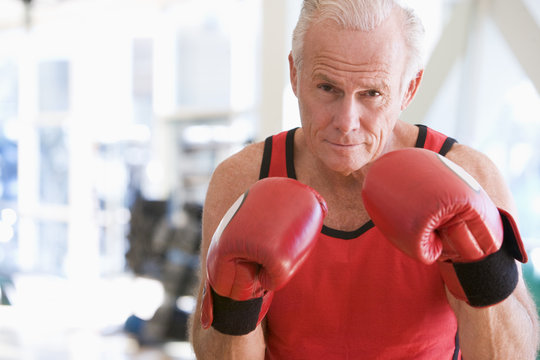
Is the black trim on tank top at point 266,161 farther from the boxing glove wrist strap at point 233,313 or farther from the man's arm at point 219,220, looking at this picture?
the boxing glove wrist strap at point 233,313

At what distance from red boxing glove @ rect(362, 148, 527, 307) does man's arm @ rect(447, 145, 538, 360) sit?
0.16 meters

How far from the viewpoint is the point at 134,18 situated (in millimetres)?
5746

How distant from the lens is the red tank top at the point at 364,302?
1113mm

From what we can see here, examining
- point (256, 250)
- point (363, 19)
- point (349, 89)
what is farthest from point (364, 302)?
point (363, 19)

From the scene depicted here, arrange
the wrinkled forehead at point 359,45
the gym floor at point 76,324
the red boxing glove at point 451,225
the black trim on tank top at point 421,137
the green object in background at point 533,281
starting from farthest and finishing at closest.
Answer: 1. the gym floor at point 76,324
2. the green object in background at point 533,281
3. the black trim on tank top at point 421,137
4. the wrinkled forehead at point 359,45
5. the red boxing glove at point 451,225

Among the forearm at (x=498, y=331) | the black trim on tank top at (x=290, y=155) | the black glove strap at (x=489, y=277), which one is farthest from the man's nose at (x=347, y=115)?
the forearm at (x=498, y=331)

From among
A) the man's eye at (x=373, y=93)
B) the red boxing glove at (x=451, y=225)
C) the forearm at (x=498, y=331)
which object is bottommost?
the forearm at (x=498, y=331)

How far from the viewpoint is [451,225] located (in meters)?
0.86

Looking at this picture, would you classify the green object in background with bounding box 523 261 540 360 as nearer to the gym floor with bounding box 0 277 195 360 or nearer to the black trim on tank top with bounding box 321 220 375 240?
the black trim on tank top with bounding box 321 220 375 240

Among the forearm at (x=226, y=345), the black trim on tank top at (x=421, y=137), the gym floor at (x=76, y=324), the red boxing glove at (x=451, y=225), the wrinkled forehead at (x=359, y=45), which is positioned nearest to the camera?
the red boxing glove at (x=451, y=225)

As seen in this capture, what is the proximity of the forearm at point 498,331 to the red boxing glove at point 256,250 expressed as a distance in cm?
41

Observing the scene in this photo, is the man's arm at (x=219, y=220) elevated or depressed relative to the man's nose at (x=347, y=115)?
depressed

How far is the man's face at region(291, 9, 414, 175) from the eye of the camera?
0.97 meters

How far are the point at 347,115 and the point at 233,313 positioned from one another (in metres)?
0.46
